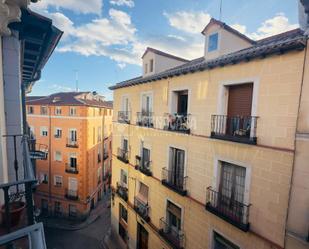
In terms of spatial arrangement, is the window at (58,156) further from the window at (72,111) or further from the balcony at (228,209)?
the balcony at (228,209)

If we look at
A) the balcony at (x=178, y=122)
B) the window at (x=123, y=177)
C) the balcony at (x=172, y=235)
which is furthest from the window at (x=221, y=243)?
the window at (x=123, y=177)

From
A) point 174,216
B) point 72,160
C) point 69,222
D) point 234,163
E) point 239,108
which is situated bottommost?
point 69,222

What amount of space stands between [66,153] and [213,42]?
20059 millimetres

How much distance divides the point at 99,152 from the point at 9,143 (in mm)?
21575

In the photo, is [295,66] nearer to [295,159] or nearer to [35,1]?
[295,159]

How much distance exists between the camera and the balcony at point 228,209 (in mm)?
6879

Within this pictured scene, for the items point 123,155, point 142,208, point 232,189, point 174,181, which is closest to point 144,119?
point 123,155

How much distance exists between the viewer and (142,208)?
12.8 meters

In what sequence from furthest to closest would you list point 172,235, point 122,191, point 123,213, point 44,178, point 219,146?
point 44,178, point 123,213, point 122,191, point 172,235, point 219,146

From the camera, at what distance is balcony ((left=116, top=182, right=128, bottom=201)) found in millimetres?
14952

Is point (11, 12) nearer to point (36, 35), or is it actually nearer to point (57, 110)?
point (36, 35)

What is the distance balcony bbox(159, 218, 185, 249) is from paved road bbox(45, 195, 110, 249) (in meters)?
10.1

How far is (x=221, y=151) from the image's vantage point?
7746 millimetres

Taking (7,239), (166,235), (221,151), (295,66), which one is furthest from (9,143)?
(166,235)
